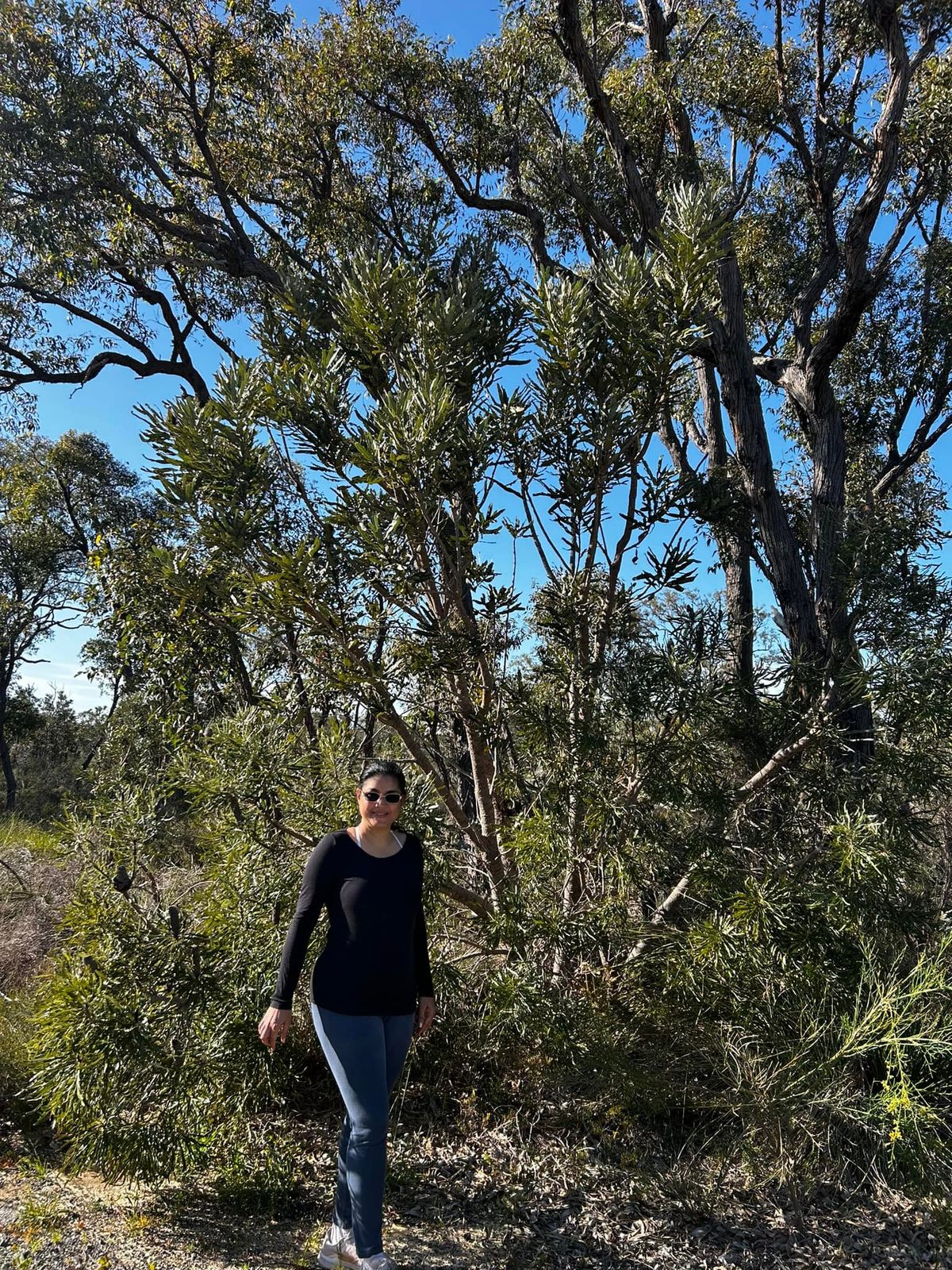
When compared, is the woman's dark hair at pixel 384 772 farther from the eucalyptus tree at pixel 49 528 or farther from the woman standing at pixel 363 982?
the eucalyptus tree at pixel 49 528

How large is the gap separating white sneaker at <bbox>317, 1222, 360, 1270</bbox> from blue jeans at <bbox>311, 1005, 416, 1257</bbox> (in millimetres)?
194

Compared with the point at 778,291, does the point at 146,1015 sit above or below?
below

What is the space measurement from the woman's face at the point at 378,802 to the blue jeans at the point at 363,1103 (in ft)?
2.01

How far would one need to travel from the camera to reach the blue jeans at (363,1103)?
259cm

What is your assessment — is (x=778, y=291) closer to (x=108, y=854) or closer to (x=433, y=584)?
(x=433, y=584)

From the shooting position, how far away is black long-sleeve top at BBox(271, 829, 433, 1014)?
265cm

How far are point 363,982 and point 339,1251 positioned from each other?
1007 mm

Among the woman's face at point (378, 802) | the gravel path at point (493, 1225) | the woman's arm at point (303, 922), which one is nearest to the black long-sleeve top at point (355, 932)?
the woman's arm at point (303, 922)

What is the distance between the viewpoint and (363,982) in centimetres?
264

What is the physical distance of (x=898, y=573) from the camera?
12.5ft

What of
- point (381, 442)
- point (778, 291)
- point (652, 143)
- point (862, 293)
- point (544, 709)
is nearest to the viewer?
point (381, 442)

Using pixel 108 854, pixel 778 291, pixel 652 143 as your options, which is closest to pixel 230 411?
pixel 108 854

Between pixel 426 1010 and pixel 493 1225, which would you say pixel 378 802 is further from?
pixel 493 1225

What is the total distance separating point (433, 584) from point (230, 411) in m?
1.08
